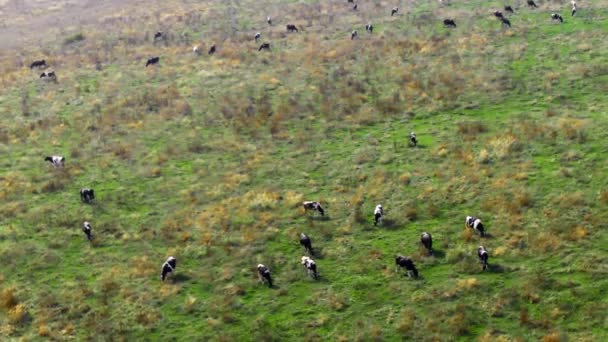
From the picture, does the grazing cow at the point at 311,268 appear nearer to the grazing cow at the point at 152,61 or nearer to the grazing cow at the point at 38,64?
the grazing cow at the point at 152,61

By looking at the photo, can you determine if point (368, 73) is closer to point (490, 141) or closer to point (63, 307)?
point (490, 141)

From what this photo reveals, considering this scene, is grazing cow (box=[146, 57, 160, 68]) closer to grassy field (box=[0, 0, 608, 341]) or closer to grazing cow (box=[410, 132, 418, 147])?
grassy field (box=[0, 0, 608, 341])

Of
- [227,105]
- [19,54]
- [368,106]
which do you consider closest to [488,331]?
[368,106]

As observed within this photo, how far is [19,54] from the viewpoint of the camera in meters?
65.0

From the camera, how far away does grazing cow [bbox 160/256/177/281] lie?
2627 cm

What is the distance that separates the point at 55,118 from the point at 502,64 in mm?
33839

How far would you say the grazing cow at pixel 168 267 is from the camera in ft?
86.2

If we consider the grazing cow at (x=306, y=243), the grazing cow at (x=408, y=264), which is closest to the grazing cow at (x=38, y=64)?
the grazing cow at (x=306, y=243)

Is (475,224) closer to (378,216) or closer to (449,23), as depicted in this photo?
(378,216)

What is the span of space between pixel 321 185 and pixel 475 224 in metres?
9.41

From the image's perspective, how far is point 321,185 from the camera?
33656 millimetres

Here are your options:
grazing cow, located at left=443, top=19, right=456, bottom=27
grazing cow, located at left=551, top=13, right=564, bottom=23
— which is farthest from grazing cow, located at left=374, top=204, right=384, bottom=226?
grazing cow, located at left=551, top=13, right=564, bottom=23

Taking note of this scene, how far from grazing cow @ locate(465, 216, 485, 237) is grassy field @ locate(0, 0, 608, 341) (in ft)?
1.34

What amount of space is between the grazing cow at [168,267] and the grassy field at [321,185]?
29 cm
